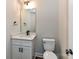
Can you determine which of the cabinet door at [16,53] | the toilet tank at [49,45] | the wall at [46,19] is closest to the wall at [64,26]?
the toilet tank at [49,45]

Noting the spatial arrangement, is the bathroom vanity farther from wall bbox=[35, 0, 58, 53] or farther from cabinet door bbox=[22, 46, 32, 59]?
wall bbox=[35, 0, 58, 53]

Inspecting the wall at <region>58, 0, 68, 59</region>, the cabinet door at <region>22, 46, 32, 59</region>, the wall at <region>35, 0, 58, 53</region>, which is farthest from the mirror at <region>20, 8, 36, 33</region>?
the wall at <region>58, 0, 68, 59</region>

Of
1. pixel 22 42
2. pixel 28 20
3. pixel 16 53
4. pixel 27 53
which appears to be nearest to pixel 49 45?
pixel 27 53

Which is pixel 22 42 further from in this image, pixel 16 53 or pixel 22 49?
pixel 16 53

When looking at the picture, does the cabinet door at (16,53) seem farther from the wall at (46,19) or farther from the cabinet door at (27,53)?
the wall at (46,19)

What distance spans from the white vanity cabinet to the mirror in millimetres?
939

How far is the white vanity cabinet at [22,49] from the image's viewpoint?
114 inches

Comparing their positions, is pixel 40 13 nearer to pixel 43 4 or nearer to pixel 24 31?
pixel 43 4

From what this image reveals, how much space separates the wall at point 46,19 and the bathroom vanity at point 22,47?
0.93 metres

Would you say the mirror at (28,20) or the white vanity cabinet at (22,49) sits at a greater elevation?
the mirror at (28,20)

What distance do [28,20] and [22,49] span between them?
1.23 metres

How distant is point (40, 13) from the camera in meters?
3.79

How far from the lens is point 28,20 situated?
3842 millimetres
